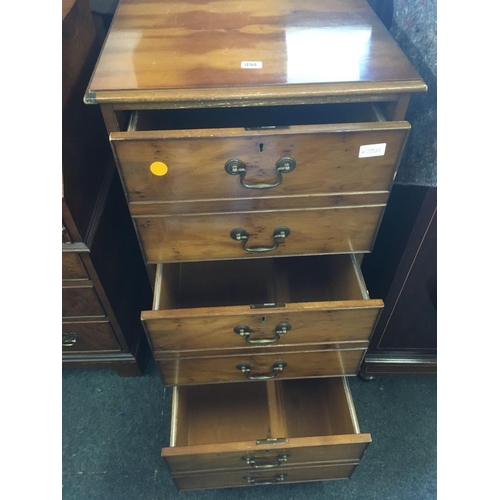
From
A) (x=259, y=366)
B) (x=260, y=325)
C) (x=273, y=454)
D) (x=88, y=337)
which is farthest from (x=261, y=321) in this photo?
(x=88, y=337)

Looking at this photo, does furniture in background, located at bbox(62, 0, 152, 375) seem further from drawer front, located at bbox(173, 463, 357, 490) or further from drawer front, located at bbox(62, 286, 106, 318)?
drawer front, located at bbox(173, 463, 357, 490)

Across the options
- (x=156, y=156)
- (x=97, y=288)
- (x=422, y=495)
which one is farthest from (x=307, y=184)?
(x=422, y=495)

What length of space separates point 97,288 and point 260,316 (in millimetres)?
394

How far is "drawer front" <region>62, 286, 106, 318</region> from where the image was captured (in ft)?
3.09

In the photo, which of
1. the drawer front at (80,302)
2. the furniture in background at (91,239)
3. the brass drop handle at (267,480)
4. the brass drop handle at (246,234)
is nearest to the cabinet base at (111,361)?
the furniture in background at (91,239)

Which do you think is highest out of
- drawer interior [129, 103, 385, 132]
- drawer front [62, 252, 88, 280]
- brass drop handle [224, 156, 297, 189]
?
brass drop handle [224, 156, 297, 189]

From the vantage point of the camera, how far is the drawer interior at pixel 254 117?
2.74ft

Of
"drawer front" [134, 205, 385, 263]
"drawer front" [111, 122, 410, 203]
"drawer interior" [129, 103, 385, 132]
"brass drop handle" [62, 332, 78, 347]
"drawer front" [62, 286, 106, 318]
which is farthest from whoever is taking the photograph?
"brass drop handle" [62, 332, 78, 347]

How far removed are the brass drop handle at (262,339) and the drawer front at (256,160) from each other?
24 centimetres

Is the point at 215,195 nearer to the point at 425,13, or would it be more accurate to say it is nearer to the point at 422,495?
the point at 425,13

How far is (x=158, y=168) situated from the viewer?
2.12 feet

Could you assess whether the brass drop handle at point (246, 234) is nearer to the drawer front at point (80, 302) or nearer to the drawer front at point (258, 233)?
the drawer front at point (258, 233)

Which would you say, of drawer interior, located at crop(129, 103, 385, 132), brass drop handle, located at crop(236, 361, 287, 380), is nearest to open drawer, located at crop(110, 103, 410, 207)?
drawer interior, located at crop(129, 103, 385, 132)

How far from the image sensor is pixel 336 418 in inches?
37.6
